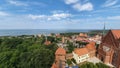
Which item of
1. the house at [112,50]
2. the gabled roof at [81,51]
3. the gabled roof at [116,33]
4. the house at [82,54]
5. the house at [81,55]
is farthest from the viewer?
the gabled roof at [81,51]

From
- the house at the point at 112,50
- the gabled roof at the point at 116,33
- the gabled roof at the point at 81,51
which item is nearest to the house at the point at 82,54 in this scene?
the gabled roof at the point at 81,51

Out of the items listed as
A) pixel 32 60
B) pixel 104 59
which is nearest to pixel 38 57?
pixel 32 60

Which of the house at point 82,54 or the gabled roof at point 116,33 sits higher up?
the gabled roof at point 116,33

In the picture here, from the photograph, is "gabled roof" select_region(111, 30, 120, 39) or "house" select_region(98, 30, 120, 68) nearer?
"house" select_region(98, 30, 120, 68)

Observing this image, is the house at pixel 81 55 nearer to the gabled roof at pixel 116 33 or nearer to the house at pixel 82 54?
the house at pixel 82 54

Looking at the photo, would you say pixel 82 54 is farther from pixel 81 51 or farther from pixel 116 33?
pixel 116 33

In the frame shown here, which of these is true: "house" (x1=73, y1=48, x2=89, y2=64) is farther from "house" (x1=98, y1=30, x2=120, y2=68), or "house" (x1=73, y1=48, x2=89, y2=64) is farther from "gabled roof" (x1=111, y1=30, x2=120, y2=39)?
"gabled roof" (x1=111, y1=30, x2=120, y2=39)

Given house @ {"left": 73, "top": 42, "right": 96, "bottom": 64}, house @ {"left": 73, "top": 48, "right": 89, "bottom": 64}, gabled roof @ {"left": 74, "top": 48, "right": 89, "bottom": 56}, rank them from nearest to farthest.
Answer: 1. house @ {"left": 73, "top": 48, "right": 89, "bottom": 64}
2. house @ {"left": 73, "top": 42, "right": 96, "bottom": 64}
3. gabled roof @ {"left": 74, "top": 48, "right": 89, "bottom": 56}

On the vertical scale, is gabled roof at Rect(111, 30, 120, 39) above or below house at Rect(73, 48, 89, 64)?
above

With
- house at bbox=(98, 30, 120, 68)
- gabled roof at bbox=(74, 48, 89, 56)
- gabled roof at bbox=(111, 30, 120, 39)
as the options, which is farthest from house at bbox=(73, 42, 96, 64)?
gabled roof at bbox=(111, 30, 120, 39)
